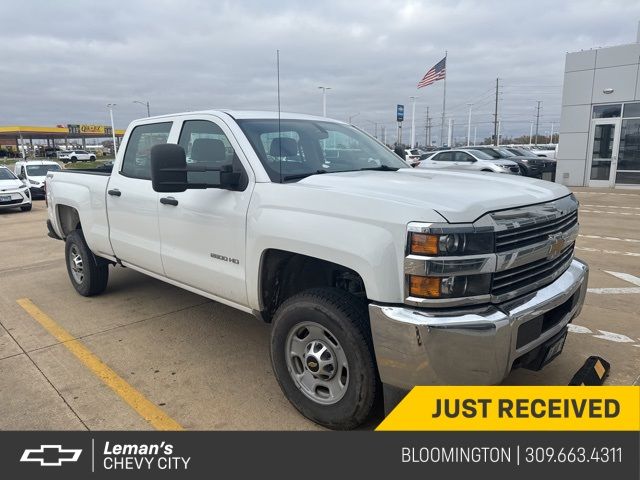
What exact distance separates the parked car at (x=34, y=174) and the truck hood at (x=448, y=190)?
17974mm

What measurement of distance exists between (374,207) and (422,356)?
78 cm

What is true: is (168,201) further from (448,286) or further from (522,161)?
(522,161)

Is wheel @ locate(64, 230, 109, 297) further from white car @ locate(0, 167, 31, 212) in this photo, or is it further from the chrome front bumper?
white car @ locate(0, 167, 31, 212)

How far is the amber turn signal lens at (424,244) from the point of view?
240 cm

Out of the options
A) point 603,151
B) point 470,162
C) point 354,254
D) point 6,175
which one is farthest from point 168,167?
point 603,151

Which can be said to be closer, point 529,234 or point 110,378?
point 529,234

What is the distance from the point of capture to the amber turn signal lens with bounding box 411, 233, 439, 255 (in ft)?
7.87

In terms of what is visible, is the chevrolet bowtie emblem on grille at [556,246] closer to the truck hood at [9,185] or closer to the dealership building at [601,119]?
the truck hood at [9,185]

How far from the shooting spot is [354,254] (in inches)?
104

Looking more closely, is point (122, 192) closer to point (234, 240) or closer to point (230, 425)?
point (234, 240)

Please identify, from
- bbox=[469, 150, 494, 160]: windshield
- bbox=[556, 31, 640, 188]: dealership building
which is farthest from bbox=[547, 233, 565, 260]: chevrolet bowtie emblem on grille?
bbox=[556, 31, 640, 188]: dealership building

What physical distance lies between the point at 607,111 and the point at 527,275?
19.7 metres

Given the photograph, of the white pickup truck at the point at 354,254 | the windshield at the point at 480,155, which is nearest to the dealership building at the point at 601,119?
the windshield at the point at 480,155
